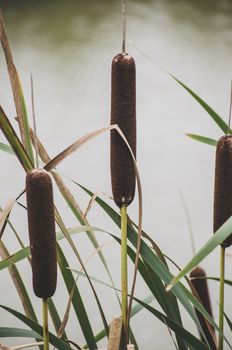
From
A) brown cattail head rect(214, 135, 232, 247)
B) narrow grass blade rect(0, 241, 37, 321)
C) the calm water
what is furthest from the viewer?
the calm water

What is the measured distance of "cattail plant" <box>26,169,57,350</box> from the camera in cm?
42

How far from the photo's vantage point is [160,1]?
212 centimetres

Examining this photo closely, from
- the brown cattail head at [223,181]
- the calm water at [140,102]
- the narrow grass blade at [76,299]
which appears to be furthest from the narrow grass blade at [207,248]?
the calm water at [140,102]

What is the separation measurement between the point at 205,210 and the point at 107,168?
0.26 m

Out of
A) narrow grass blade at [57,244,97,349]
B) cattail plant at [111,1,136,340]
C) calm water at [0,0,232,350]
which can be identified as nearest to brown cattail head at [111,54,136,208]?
cattail plant at [111,1,136,340]

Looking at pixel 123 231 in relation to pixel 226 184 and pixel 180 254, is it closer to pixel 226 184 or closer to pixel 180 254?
pixel 226 184

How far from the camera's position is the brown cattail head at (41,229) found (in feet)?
1.39

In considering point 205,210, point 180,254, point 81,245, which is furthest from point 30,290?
point 205,210

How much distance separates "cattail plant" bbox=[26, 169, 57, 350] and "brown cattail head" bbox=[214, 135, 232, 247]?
143 mm

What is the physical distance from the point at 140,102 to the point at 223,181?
123cm

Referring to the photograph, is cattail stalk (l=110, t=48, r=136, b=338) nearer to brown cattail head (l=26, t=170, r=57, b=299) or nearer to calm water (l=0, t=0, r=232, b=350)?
brown cattail head (l=26, t=170, r=57, b=299)

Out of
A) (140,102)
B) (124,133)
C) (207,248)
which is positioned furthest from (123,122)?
(140,102)

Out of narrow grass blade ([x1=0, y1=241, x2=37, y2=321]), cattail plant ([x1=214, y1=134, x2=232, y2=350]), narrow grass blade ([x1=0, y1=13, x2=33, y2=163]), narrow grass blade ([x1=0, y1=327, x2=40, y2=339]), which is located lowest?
narrow grass blade ([x1=0, y1=327, x2=40, y2=339])

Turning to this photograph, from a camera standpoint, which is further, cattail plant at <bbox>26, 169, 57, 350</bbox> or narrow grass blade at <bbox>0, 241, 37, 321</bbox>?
narrow grass blade at <bbox>0, 241, 37, 321</bbox>
